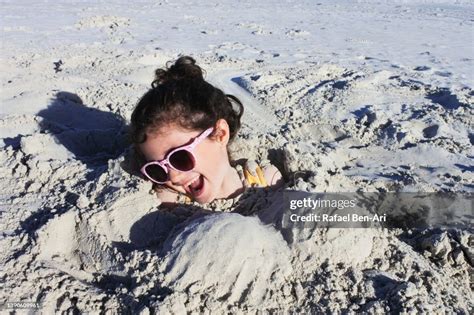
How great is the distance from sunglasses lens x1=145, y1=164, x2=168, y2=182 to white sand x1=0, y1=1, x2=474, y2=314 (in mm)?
85

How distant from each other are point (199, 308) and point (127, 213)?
75 cm

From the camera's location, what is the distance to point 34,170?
2.71 m

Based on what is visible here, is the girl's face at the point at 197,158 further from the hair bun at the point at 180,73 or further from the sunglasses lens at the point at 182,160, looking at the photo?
the hair bun at the point at 180,73

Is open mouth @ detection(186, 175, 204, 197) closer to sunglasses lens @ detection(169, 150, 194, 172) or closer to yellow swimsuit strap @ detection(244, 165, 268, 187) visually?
sunglasses lens @ detection(169, 150, 194, 172)

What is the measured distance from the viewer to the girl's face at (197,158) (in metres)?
2.23

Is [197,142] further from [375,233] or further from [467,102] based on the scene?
[467,102]

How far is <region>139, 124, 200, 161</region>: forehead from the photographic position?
2.22 metres

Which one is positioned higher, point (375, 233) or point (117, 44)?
point (375, 233)

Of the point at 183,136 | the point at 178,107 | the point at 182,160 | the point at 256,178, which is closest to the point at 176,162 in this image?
the point at 182,160

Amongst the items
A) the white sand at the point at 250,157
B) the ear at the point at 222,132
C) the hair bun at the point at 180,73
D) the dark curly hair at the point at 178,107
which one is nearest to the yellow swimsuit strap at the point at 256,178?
the white sand at the point at 250,157

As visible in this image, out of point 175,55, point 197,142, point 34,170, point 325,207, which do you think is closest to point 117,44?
point 175,55

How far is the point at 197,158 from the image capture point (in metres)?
2.27

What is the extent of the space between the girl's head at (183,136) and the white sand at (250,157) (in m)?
0.18

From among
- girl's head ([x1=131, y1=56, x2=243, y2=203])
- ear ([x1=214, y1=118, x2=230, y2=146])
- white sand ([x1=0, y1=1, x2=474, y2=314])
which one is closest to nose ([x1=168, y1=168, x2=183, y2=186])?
girl's head ([x1=131, y1=56, x2=243, y2=203])
